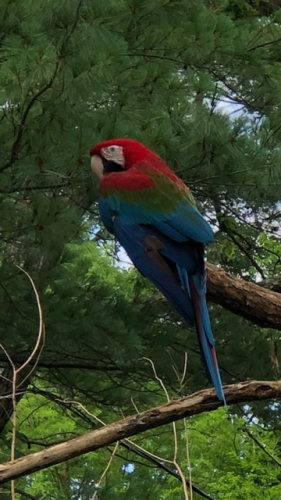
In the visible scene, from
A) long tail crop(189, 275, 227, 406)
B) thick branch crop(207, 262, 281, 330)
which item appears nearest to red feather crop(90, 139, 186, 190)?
thick branch crop(207, 262, 281, 330)

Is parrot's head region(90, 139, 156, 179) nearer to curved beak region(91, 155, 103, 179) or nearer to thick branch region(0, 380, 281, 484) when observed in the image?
curved beak region(91, 155, 103, 179)

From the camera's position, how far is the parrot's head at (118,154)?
1.86 meters

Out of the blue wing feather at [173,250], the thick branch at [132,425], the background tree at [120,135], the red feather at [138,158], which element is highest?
the background tree at [120,135]

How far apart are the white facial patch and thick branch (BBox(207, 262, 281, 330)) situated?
0.38 m

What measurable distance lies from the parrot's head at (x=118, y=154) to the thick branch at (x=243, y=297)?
14.0 inches

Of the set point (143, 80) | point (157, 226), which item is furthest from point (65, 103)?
point (157, 226)

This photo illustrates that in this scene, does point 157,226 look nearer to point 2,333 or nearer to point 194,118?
point 194,118

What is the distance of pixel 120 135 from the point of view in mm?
2248

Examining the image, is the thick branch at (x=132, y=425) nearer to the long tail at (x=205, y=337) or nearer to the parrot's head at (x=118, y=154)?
the long tail at (x=205, y=337)

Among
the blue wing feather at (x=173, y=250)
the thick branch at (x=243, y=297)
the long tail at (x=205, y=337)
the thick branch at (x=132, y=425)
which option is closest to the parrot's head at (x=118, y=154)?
the blue wing feather at (x=173, y=250)

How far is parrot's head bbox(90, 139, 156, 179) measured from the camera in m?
1.86

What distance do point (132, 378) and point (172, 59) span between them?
1.48 m

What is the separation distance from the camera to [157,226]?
67.4 inches

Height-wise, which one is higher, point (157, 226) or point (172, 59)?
point (172, 59)
